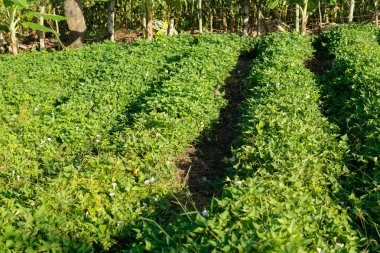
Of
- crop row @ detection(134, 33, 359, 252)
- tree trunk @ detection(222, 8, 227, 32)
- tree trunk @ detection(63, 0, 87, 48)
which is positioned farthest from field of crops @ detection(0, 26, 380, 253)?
tree trunk @ detection(222, 8, 227, 32)

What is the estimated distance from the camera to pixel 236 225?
3488mm

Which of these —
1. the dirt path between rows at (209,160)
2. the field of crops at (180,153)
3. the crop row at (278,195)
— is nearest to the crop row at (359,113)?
the field of crops at (180,153)

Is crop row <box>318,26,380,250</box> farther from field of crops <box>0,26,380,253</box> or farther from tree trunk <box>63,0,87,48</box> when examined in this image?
tree trunk <box>63,0,87,48</box>

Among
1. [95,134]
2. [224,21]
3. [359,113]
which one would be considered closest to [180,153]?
[95,134]

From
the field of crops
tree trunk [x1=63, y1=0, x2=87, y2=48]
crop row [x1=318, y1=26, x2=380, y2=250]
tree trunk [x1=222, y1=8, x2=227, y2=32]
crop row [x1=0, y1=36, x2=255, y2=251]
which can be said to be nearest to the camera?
the field of crops

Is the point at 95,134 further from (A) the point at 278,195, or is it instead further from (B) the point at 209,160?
(A) the point at 278,195

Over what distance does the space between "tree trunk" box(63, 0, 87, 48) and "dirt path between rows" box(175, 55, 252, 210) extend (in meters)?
9.00

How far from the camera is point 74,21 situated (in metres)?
16.5

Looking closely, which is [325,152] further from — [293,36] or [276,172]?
[293,36]

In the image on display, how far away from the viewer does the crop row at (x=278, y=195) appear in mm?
3344

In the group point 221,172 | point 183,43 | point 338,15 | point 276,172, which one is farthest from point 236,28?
point 276,172

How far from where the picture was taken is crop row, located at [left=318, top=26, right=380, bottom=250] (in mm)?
4379

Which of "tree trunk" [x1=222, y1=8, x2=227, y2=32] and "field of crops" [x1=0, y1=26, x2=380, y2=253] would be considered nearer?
"field of crops" [x1=0, y1=26, x2=380, y2=253]

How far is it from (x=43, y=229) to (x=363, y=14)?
797 inches
